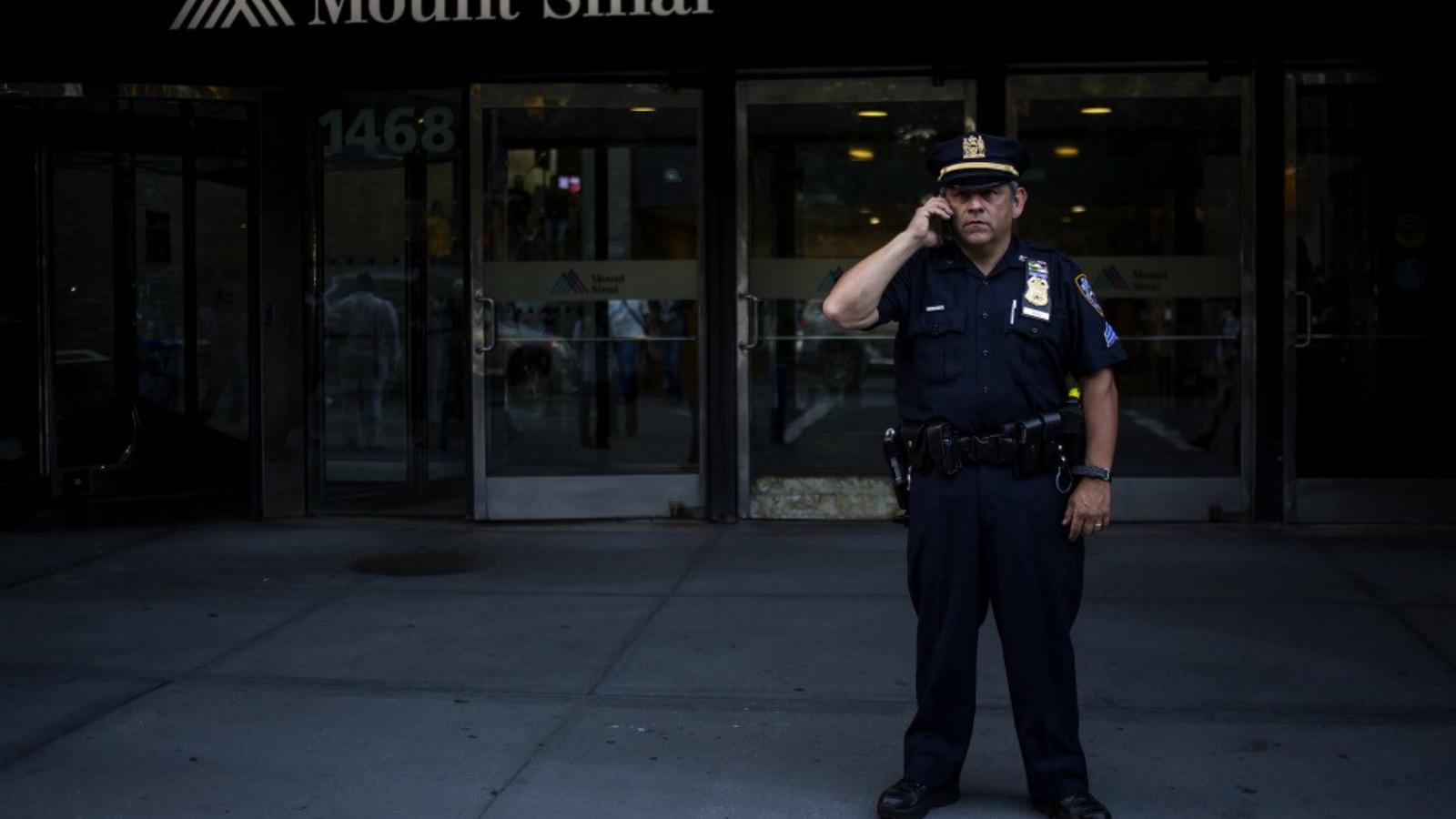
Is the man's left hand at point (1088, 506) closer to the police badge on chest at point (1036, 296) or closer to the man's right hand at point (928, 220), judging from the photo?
the police badge on chest at point (1036, 296)

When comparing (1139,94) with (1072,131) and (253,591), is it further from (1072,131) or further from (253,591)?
(253,591)

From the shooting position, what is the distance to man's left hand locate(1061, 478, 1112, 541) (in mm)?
4363

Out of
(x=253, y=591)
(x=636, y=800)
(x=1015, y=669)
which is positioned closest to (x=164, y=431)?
(x=253, y=591)

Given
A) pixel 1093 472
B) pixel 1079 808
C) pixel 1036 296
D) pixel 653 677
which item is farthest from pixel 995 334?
pixel 653 677

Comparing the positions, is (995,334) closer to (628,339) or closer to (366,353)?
(628,339)

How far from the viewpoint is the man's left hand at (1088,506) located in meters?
4.36

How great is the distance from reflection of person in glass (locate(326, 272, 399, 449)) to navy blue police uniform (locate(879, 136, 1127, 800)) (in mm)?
6018

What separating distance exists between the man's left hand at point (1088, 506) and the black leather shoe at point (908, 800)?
31.0 inches

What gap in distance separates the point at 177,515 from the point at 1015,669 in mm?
6634

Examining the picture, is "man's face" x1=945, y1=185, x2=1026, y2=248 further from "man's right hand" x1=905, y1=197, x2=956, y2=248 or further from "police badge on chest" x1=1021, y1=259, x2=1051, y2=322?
"police badge on chest" x1=1021, y1=259, x2=1051, y2=322

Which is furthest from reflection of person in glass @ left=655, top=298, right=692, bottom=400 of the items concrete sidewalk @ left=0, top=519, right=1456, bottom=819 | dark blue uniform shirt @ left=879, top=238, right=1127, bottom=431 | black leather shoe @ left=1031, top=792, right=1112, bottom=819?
black leather shoe @ left=1031, top=792, right=1112, bottom=819

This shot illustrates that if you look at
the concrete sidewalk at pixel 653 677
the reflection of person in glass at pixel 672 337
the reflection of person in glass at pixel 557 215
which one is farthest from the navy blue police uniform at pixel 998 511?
the reflection of person in glass at pixel 557 215

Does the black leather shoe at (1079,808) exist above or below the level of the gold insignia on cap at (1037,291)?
below

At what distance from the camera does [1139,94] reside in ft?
30.3
